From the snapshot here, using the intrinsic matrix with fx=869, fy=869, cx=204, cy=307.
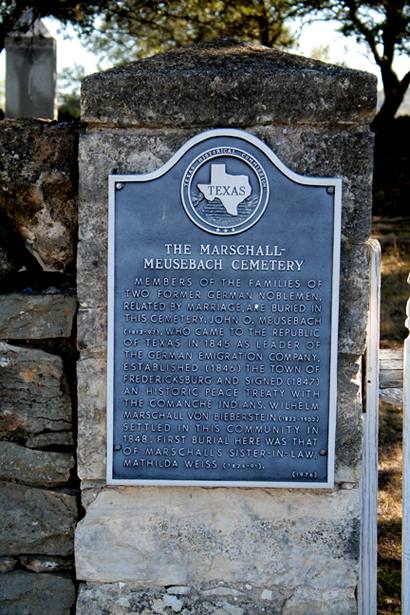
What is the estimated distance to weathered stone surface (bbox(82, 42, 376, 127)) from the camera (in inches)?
119

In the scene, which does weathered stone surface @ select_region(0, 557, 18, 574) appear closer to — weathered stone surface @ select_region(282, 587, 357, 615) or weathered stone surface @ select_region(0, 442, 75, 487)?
weathered stone surface @ select_region(0, 442, 75, 487)

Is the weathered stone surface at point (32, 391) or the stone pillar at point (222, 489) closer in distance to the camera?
the stone pillar at point (222, 489)

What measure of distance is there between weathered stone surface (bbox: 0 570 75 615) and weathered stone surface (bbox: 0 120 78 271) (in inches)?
50.5

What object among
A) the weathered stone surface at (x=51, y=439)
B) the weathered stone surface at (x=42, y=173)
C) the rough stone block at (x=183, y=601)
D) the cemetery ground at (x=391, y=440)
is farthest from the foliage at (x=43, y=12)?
the rough stone block at (x=183, y=601)

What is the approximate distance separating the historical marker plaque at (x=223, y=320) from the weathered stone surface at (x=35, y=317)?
251mm

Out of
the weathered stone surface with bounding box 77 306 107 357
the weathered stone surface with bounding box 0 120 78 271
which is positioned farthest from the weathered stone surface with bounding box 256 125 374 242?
the weathered stone surface with bounding box 77 306 107 357

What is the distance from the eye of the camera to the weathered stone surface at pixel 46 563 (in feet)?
10.9

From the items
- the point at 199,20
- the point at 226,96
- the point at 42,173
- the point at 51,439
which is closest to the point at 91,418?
the point at 51,439

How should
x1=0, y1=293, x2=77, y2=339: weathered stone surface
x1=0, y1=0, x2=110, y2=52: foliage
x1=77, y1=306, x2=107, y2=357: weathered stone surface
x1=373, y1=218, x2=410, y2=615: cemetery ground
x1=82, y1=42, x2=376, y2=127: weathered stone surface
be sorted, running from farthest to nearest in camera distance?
1. x1=0, y1=0, x2=110, y2=52: foliage
2. x1=373, y1=218, x2=410, y2=615: cemetery ground
3. x1=0, y1=293, x2=77, y2=339: weathered stone surface
4. x1=77, y1=306, x2=107, y2=357: weathered stone surface
5. x1=82, y1=42, x2=376, y2=127: weathered stone surface

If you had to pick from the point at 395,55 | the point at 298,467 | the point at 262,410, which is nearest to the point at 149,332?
the point at 262,410

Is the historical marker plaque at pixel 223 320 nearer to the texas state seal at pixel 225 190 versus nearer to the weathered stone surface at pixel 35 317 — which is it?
the texas state seal at pixel 225 190

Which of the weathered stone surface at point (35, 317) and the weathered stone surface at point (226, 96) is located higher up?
the weathered stone surface at point (226, 96)

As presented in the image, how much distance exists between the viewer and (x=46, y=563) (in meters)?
3.32

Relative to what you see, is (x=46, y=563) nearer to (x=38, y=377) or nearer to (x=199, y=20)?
(x=38, y=377)
